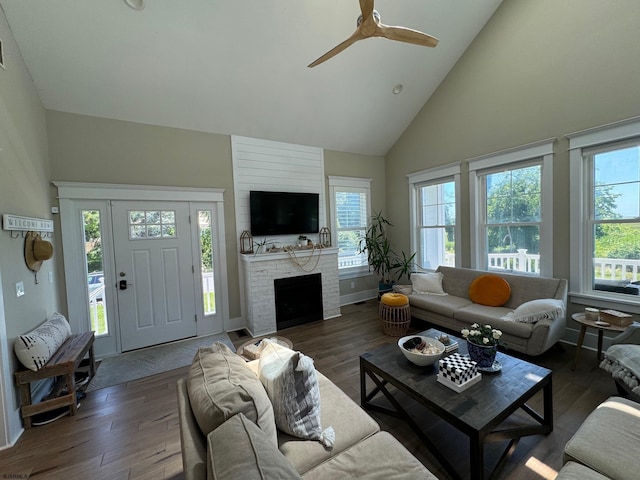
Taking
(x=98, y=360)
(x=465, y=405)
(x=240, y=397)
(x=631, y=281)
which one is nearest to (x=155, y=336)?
(x=98, y=360)

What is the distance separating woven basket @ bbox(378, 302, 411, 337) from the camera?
3494mm

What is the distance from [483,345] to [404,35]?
8.21 ft

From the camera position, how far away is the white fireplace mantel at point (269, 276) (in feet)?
12.5

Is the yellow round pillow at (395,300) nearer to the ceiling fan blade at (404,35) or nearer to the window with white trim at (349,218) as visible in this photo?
the window with white trim at (349,218)

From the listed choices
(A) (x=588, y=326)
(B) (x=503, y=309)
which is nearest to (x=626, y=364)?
(A) (x=588, y=326)

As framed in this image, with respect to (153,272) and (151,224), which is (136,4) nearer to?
(151,224)

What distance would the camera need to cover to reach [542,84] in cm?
319

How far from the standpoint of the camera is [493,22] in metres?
3.57

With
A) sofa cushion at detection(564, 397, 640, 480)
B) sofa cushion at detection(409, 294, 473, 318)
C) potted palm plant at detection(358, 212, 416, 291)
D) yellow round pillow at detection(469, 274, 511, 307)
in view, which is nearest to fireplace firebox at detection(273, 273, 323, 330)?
potted palm plant at detection(358, 212, 416, 291)

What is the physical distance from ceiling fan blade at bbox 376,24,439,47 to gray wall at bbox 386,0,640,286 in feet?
6.60

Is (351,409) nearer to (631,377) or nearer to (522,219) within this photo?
(631,377)

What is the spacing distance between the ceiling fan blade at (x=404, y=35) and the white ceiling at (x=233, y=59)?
3.96 ft

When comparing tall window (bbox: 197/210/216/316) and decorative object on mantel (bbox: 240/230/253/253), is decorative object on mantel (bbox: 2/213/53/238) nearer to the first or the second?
tall window (bbox: 197/210/216/316)

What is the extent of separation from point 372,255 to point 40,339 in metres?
4.64
